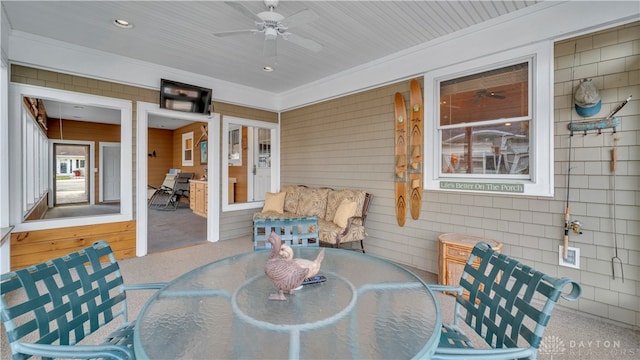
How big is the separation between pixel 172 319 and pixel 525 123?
3597 mm

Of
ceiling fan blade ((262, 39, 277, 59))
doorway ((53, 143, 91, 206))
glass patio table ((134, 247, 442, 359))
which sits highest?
ceiling fan blade ((262, 39, 277, 59))

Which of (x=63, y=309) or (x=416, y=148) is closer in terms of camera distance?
(x=63, y=309)

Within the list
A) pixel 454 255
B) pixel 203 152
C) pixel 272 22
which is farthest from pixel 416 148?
pixel 203 152

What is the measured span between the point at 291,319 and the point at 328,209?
11.5 feet

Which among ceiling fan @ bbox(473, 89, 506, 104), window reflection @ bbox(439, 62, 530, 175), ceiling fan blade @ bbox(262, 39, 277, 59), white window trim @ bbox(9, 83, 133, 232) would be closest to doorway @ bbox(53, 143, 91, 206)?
white window trim @ bbox(9, 83, 133, 232)

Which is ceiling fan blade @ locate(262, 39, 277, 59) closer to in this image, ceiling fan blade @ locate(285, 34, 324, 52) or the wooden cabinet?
ceiling fan blade @ locate(285, 34, 324, 52)

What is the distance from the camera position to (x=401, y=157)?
399 centimetres

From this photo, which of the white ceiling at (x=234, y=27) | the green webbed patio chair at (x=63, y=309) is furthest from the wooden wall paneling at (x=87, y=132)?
the green webbed patio chair at (x=63, y=309)

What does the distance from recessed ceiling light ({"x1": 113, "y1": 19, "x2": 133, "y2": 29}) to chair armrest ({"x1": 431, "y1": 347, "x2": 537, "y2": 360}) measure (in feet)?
13.4

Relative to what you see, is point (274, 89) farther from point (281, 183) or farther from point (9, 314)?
point (9, 314)

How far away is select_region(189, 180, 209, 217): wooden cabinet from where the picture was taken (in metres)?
7.65

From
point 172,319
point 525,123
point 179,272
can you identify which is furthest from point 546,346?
point 179,272

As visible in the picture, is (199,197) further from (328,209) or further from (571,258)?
(571,258)
